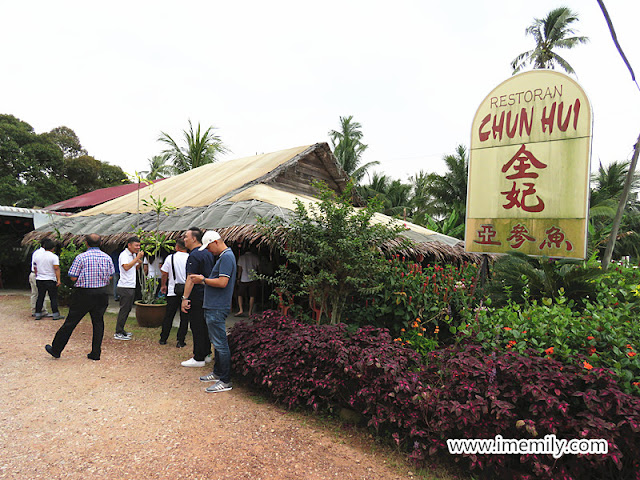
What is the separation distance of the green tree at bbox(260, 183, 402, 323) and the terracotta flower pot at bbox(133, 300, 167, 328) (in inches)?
131

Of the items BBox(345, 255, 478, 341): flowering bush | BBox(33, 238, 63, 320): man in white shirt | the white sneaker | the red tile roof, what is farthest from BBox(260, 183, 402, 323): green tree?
the red tile roof

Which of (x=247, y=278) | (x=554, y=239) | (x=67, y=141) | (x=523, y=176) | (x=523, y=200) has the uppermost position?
(x=67, y=141)

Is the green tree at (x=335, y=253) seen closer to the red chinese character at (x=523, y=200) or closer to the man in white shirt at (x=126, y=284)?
the red chinese character at (x=523, y=200)

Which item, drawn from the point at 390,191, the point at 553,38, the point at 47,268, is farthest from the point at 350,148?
the point at 47,268

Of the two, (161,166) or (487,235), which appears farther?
(161,166)

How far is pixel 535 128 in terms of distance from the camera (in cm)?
527

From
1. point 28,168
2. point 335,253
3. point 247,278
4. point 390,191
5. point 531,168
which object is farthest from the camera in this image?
point 390,191

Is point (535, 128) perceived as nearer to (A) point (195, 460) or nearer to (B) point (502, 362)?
(B) point (502, 362)

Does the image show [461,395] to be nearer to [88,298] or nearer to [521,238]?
[521,238]

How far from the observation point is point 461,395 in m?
2.99

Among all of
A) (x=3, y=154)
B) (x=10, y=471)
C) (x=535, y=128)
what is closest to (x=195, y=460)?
(x=10, y=471)

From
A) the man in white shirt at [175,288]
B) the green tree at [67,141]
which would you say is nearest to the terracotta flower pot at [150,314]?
the man in white shirt at [175,288]

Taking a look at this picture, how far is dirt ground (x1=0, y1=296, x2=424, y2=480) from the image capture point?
285 centimetres

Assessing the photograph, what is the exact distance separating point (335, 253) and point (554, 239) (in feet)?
9.65
